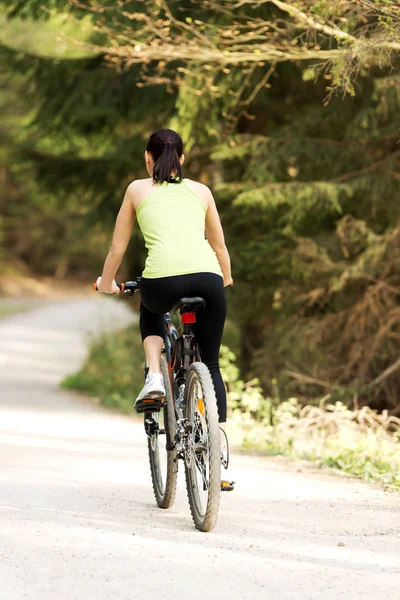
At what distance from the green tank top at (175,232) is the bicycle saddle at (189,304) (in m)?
0.15

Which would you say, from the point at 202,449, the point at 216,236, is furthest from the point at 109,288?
the point at 202,449

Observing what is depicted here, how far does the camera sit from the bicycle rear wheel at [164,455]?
621cm

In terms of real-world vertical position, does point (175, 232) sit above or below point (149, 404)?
above

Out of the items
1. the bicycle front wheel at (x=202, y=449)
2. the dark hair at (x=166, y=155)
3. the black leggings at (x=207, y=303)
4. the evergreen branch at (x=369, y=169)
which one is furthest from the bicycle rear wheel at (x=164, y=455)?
the evergreen branch at (x=369, y=169)

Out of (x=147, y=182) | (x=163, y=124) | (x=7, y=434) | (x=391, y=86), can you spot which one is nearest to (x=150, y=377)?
(x=147, y=182)

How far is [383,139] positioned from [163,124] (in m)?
3.04

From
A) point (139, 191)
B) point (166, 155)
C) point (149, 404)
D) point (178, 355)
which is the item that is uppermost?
point (166, 155)

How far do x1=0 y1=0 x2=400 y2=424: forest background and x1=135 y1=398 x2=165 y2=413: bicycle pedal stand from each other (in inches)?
159

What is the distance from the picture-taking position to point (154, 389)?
6000 mm

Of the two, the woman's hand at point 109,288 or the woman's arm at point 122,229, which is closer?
the woman's arm at point 122,229

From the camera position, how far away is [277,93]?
46.7ft

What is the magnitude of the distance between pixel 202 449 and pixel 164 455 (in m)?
0.90

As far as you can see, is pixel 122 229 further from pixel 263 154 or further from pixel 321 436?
pixel 263 154

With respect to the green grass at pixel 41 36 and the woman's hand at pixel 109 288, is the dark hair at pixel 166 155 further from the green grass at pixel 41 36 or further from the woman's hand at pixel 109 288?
the green grass at pixel 41 36
